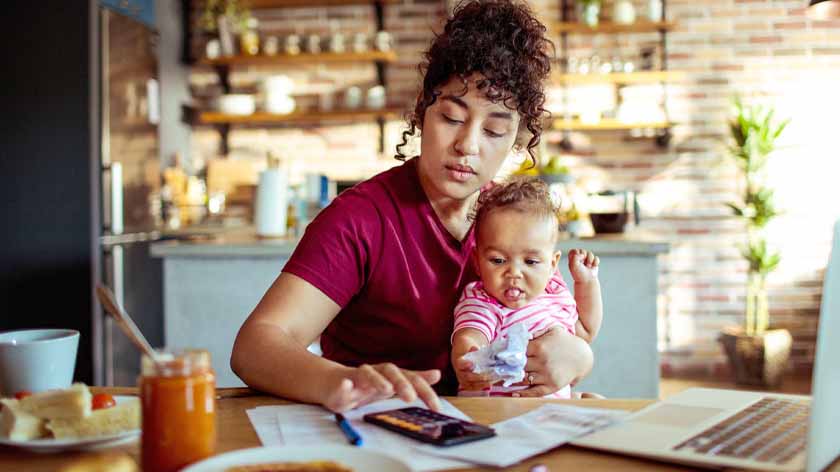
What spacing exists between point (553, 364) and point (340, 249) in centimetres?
45

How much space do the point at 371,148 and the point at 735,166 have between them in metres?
2.40

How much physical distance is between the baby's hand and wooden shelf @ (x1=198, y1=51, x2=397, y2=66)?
11.8 ft

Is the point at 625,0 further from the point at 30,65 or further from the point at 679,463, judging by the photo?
the point at 679,463

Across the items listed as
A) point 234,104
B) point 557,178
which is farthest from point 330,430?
point 234,104

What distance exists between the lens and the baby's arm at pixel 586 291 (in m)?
1.63

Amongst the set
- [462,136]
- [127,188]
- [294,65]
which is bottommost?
[127,188]

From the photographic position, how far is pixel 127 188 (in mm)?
4039

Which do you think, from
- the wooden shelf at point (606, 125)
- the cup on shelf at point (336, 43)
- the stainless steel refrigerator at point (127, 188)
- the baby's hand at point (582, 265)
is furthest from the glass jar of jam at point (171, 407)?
the cup on shelf at point (336, 43)

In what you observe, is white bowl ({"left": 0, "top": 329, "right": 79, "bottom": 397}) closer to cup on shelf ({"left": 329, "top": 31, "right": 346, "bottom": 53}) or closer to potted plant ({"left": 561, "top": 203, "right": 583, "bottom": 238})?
potted plant ({"left": 561, "top": 203, "right": 583, "bottom": 238})

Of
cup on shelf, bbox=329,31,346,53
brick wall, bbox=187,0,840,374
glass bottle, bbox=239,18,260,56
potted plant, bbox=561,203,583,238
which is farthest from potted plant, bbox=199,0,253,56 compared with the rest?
potted plant, bbox=561,203,583,238

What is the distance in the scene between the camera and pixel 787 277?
4867 mm

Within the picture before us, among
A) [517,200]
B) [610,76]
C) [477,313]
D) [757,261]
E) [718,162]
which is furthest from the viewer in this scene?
[718,162]

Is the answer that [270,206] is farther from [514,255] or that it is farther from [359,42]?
[359,42]

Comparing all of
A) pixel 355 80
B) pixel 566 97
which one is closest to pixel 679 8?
pixel 566 97
